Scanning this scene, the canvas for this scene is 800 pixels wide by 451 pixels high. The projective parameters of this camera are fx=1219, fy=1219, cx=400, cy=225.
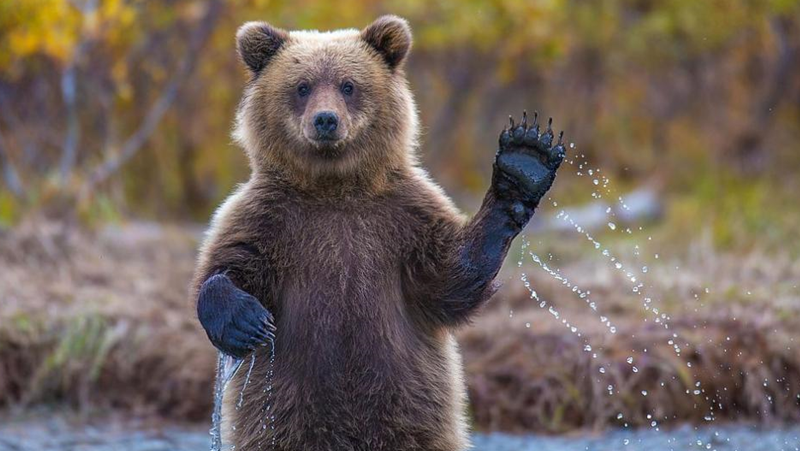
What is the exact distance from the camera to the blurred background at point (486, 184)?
729cm

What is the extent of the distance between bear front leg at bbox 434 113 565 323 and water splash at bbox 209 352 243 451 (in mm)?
920

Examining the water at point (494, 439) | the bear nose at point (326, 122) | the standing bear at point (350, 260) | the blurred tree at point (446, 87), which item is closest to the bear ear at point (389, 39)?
the standing bear at point (350, 260)

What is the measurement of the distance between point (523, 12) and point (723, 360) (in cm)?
533

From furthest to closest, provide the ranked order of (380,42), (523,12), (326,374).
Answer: (523,12)
(380,42)
(326,374)

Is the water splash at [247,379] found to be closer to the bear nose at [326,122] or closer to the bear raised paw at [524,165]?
the bear nose at [326,122]

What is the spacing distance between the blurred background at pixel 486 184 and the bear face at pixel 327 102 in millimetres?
731

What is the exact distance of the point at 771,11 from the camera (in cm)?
1184

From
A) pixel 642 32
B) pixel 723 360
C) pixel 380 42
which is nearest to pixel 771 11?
pixel 642 32

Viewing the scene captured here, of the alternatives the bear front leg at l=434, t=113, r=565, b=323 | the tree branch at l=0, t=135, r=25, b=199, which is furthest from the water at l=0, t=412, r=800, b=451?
the tree branch at l=0, t=135, r=25, b=199

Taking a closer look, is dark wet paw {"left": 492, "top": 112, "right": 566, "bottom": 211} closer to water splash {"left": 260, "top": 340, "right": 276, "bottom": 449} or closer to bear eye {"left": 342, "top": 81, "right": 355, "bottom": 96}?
bear eye {"left": 342, "top": 81, "right": 355, "bottom": 96}

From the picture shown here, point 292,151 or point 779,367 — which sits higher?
point 779,367

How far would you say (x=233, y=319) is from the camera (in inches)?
168

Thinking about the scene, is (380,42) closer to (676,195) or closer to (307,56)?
(307,56)

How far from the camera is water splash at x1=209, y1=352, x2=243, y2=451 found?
15.4 ft
